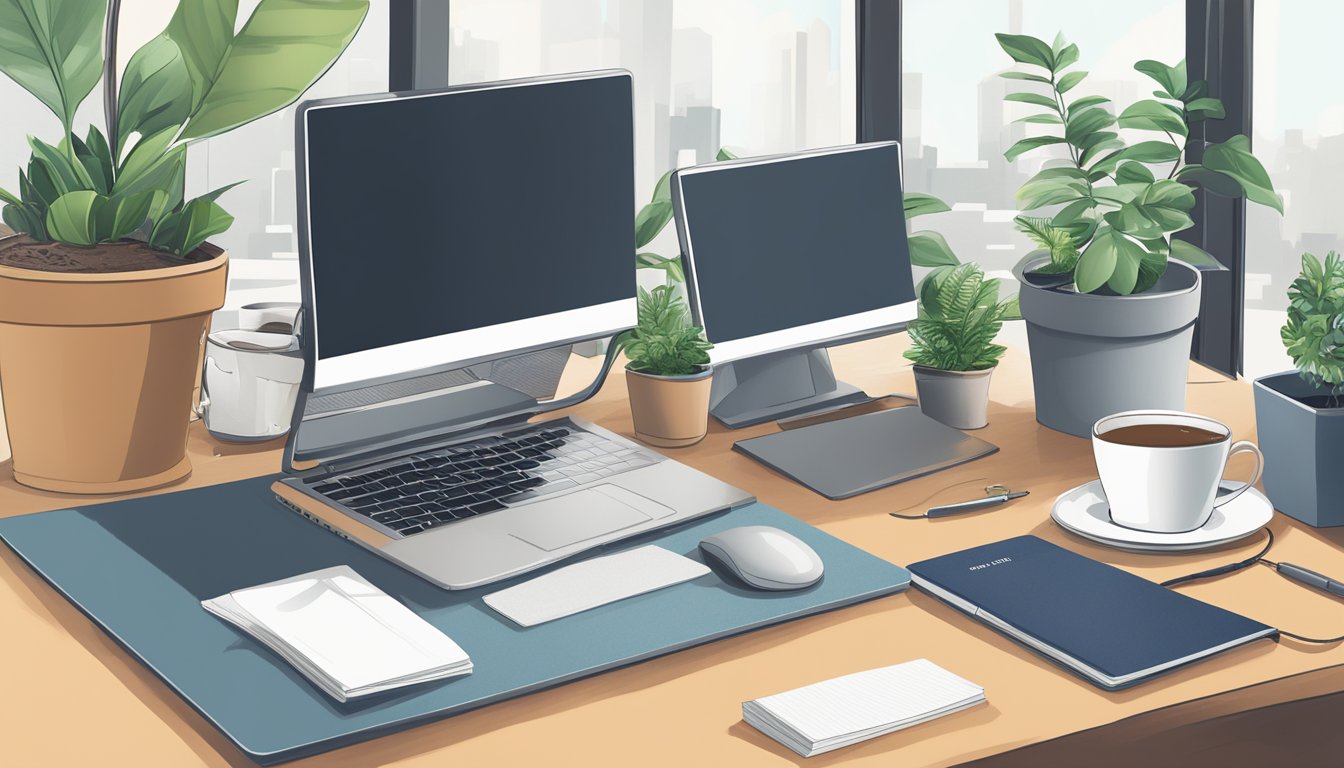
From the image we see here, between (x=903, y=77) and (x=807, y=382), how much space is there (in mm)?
796

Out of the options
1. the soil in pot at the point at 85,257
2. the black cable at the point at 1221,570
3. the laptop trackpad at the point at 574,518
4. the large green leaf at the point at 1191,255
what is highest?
the soil in pot at the point at 85,257

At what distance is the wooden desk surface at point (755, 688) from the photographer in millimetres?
845

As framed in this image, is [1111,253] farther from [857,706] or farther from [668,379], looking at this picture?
[857,706]

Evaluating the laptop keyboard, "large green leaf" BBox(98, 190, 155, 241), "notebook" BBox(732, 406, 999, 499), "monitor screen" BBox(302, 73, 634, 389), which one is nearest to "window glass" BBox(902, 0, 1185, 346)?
"notebook" BBox(732, 406, 999, 499)

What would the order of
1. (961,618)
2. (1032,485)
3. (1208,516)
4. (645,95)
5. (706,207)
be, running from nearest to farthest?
(961,618), (1208,516), (1032,485), (706,207), (645,95)

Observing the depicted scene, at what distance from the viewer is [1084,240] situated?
1.55 metres

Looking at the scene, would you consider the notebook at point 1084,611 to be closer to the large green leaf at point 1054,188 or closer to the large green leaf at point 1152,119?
the large green leaf at point 1054,188

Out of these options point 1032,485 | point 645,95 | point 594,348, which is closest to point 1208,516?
point 1032,485

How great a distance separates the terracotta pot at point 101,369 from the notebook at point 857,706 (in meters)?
0.72

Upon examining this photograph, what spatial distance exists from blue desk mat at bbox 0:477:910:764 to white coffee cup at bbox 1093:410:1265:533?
0.24m

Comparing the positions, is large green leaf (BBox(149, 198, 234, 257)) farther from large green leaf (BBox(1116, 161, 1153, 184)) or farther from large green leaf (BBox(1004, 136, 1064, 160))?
large green leaf (BBox(1116, 161, 1153, 184))

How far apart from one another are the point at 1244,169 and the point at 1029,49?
301mm

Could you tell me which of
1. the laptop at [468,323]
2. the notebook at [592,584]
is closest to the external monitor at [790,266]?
the laptop at [468,323]

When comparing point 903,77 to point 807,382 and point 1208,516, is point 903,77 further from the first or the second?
point 1208,516
